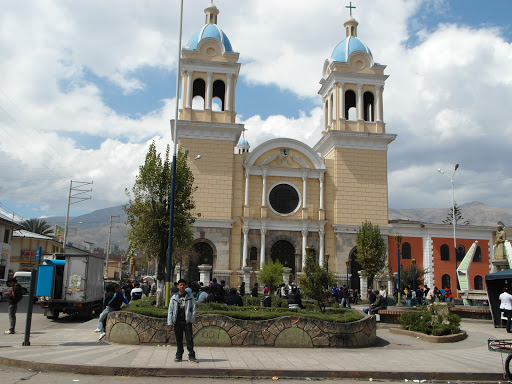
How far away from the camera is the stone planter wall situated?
1241cm

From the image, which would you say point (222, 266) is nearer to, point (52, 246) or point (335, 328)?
point (335, 328)

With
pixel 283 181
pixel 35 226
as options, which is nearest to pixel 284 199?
pixel 283 181

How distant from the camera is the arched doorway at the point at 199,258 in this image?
35.4 m

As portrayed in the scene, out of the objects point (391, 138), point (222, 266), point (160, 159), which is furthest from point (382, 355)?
point (391, 138)

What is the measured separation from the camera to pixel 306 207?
37812mm

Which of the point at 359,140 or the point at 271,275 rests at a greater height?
the point at 359,140

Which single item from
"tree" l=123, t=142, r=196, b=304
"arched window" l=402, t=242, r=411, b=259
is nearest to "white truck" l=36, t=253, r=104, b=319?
"tree" l=123, t=142, r=196, b=304

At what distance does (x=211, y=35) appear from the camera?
3941 cm

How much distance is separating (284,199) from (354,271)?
306 inches

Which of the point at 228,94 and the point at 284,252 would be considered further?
the point at 228,94

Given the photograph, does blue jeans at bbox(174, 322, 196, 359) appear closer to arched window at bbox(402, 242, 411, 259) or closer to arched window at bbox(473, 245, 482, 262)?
arched window at bbox(402, 242, 411, 259)

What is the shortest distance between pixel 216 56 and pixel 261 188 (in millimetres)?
11272

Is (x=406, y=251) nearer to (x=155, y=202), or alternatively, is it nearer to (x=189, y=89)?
(x=189, y=89)

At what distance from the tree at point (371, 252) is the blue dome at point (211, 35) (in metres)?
18.6
